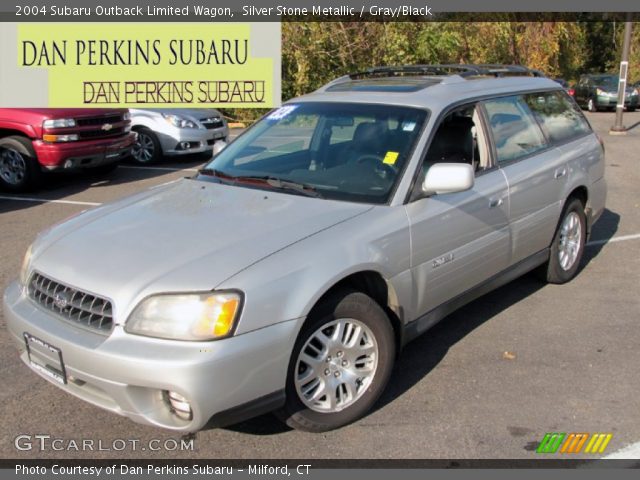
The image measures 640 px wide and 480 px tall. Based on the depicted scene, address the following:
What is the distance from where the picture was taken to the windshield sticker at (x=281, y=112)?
466 cm

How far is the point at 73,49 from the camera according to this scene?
14.6 meters

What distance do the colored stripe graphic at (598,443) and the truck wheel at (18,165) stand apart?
8.61 metres

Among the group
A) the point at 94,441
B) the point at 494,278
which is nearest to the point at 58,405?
the point at 94,441

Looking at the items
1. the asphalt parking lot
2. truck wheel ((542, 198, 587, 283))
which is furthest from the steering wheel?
truck wheel ((542, 198, 587, 283))

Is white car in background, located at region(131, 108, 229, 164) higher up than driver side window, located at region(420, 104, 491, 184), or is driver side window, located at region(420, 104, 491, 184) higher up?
driver side window, located at region(420, 104, 491, 184)

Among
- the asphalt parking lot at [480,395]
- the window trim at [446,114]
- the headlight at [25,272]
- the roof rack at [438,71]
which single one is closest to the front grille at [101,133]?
the asphalt parking lot at [480,395]

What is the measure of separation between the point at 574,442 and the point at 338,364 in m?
1.24

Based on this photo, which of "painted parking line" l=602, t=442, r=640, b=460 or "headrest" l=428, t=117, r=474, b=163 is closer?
"painted parking line" l=602, t=442, r=640, b=460

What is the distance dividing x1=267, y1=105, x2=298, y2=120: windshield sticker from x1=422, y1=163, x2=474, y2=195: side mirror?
143cm

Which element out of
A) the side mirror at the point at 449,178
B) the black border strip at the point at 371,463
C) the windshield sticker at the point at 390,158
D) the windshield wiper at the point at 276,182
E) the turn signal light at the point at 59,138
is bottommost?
the black border strip at the point at 371,463

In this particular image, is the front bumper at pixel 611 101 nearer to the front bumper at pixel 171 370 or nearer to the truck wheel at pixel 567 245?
the truck wheel at pixel 567 245

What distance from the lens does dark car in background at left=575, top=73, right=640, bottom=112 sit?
23328 millimetres

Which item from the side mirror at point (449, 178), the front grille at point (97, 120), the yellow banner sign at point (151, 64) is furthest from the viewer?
the yellow banner sign at point (151, 64)

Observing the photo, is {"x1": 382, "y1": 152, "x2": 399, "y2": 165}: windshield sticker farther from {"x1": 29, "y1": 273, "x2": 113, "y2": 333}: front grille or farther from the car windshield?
{"x1": 29, "y1": 273, "x2": 113, "y2": 333}: front grille
